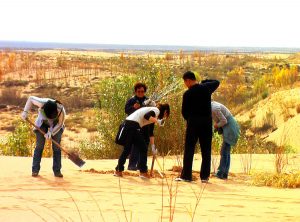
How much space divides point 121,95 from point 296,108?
1025cm

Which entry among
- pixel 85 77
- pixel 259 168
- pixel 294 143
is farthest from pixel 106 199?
pixel 85 77

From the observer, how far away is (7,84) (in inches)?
1686

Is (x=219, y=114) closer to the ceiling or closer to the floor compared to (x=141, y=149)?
closer to the ceiling

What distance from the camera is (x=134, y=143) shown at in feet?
31.2

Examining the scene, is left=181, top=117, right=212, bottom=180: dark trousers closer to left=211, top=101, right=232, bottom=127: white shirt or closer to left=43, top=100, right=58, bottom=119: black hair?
left=211, top=101, right=232, bottom=127: white shirt

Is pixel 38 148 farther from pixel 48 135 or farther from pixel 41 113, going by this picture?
pixel 41 113

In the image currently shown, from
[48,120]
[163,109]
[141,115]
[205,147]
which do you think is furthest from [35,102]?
[205,147]

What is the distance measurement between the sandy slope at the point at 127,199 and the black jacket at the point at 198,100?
3.60ft

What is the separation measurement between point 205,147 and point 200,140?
0.44 feet

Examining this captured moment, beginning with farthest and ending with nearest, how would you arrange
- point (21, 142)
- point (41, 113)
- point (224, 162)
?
point (21, 142), point (224, 162), point (41, 113)

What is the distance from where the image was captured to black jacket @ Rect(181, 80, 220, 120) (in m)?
8.80

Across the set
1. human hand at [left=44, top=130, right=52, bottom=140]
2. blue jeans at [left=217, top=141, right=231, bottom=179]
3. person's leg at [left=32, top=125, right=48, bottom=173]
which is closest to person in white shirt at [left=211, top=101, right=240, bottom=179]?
blue jeans at [left=217, top=141, right=231, bottom=179]

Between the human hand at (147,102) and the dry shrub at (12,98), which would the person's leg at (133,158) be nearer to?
the human hand at (147,102)

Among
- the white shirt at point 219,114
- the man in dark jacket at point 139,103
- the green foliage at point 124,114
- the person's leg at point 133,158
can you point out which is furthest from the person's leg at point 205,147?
the green foliage at point 124,114
